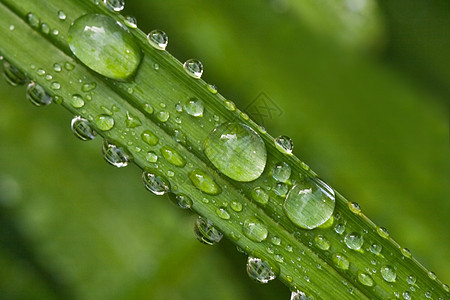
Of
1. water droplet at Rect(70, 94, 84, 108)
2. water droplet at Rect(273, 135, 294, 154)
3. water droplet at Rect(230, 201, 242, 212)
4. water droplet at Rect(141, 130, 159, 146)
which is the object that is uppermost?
water droplet at Rect(273, 135, 294, 154)

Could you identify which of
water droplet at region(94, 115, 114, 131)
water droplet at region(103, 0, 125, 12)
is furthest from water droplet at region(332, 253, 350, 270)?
water droplet at region(103, 0, 125, 12)

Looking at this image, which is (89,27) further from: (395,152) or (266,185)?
(395,152)

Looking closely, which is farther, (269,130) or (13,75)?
(269,130)

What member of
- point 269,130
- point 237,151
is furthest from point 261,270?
→ point 269,130

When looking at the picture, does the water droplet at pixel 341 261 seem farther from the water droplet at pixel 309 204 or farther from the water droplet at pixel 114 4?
the water droplet at pixel 114 4

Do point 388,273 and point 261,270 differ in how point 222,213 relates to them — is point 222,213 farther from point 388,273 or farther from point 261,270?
point 388,273

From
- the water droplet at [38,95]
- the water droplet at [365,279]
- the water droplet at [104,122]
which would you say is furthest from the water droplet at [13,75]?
the water droplet at [365,279]

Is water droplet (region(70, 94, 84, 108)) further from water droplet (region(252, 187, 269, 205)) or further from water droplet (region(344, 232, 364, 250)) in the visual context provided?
water droplet (region(344, 232, 364, 250))
